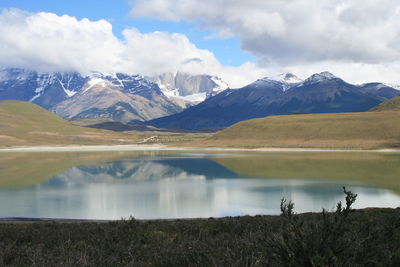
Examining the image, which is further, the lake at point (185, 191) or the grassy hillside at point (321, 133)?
the grassy hillside at point (321, 133)

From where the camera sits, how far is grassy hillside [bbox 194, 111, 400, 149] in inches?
6043

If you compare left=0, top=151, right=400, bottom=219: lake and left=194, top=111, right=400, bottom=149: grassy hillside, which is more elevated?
left=194, top=111, right=400, bottom=149: grassy hillside

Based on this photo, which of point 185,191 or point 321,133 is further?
point 321,133

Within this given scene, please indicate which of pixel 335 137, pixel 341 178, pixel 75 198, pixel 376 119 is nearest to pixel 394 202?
pixel 341 178

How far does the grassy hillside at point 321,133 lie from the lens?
15350cm

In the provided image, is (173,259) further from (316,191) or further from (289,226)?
(316,191)

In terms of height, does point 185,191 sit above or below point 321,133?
below

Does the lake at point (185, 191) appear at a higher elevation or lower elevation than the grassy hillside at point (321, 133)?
lower

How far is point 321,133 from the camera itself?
171 meters

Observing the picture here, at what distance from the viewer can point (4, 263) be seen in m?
10.5

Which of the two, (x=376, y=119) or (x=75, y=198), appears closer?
(x=75, y=198)

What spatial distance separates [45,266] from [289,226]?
5.16 meters

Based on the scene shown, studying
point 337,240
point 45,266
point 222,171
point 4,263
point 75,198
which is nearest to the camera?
point 337,240

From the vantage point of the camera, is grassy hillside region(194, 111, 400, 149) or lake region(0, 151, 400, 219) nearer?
lake region(0, 151, 400, 219)
